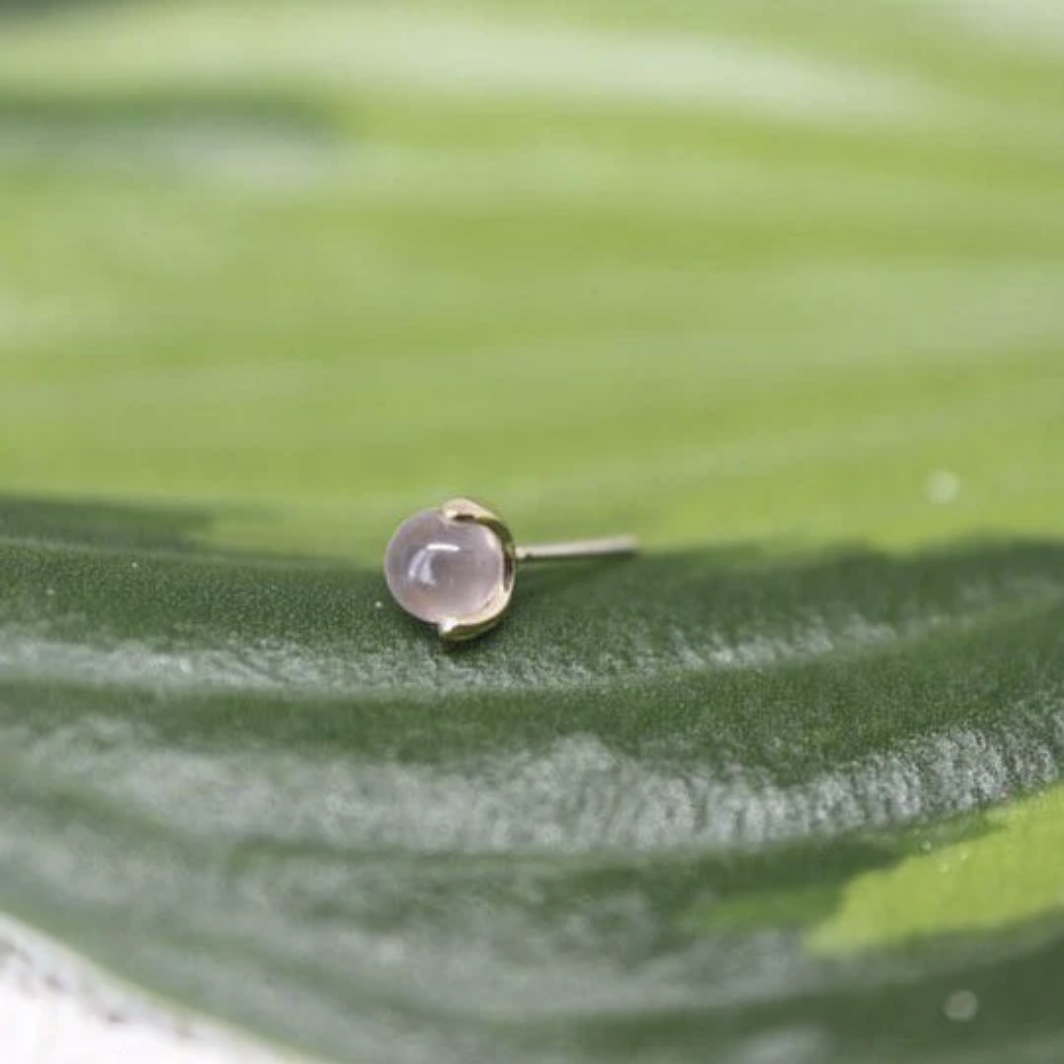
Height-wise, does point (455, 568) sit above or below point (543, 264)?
below

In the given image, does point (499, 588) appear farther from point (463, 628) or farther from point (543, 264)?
point (543, 264)

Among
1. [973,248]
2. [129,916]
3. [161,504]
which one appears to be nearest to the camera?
[129,916]

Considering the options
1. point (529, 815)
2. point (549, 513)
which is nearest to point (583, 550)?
point (549, 513)

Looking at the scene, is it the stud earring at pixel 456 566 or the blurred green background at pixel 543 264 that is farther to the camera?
the blurred green background at pixel 543 264

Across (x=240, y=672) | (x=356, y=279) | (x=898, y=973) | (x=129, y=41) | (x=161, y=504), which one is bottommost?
(x=898, y=973)

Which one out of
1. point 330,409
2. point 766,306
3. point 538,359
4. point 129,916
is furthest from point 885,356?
point 129,916

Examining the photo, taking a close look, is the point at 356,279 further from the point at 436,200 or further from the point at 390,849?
the point at 390,849

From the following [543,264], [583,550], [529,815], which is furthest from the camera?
[543,264]
